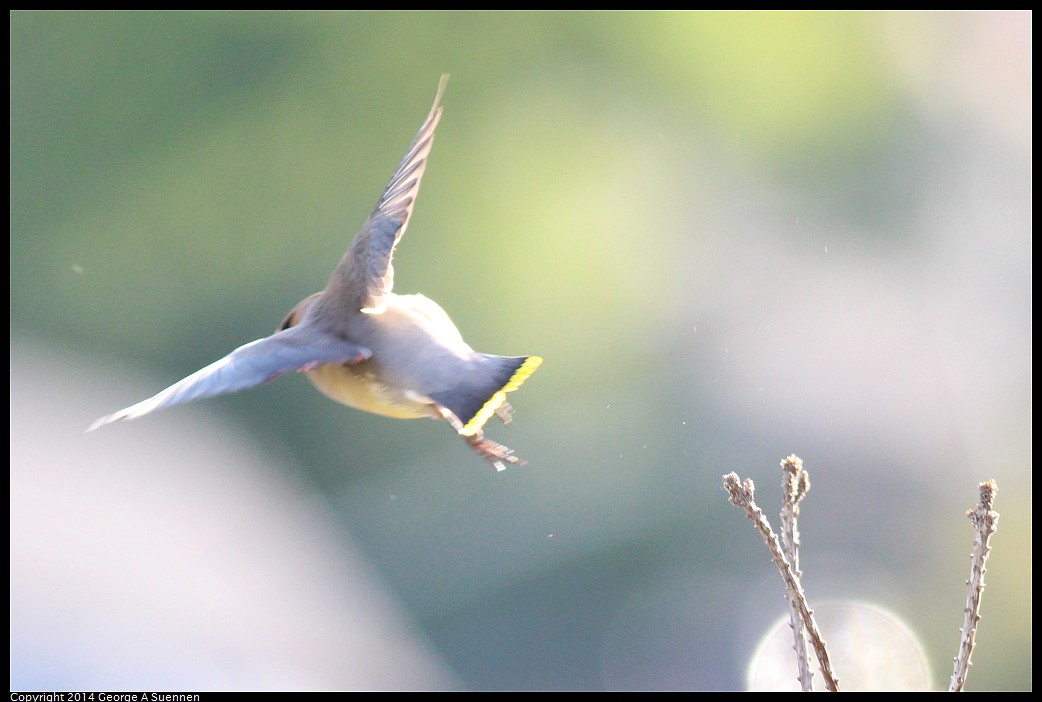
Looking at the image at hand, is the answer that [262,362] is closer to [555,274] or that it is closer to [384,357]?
[384,357]

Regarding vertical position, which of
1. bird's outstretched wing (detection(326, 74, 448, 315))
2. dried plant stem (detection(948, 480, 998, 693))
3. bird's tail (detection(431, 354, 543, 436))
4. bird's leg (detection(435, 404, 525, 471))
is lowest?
dried plant stem (detection(948, 480, 998, 693))

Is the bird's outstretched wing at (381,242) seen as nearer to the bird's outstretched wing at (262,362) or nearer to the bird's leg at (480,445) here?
the bird's outstretched wing at (262,362)

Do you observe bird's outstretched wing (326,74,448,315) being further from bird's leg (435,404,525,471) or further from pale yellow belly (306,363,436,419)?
bird's leg (435,404,525,471)

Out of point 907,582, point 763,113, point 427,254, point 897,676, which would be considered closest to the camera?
point 897,676

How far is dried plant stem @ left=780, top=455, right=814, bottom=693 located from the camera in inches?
35.0

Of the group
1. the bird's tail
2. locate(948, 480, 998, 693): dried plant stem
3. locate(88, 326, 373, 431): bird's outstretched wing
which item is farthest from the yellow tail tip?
locate(948, 480, 998, 693): dried plant stem

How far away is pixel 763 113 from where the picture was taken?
145 inches

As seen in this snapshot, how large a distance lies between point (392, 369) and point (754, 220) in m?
2.49

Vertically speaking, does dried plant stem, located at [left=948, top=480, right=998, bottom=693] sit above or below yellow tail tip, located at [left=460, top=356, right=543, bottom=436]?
below

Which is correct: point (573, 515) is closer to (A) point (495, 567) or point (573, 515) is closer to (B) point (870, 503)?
(A) point (495, 567)

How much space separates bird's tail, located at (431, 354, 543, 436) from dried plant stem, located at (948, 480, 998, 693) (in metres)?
0.55

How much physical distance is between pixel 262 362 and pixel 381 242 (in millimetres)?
245

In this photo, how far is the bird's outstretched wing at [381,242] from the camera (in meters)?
1.39

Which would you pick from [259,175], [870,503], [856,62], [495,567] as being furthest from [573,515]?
[856,62]
